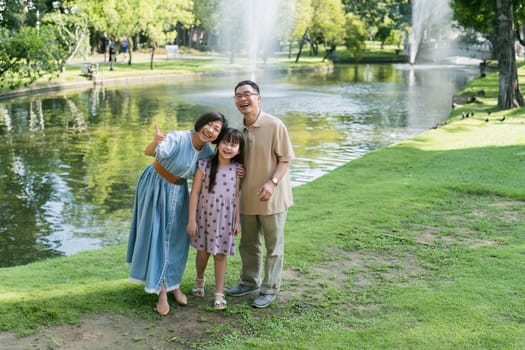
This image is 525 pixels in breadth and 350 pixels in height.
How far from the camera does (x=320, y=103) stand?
2619 cm

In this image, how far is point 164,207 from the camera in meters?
4.61

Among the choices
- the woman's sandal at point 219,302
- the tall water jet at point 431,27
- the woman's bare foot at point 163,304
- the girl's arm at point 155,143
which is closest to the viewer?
the girl's arm at point 155,143

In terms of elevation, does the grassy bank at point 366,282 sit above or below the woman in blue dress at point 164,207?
below

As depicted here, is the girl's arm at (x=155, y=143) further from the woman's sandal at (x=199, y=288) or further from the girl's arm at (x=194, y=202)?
the woman's sandal at (x=199, y=288)

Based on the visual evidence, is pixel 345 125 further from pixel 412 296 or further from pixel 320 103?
pixel 412 296

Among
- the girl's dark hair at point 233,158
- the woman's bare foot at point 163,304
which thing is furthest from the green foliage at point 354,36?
the woman's bare foot at point 163,304

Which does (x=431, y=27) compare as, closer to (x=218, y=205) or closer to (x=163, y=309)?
(x=218, y=205)

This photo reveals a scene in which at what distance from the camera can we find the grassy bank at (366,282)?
14.1 ft

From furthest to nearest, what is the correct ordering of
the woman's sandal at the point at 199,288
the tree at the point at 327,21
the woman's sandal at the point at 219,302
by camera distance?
the tree at the point at 327,21 < the woman's sandal at the point at 199,288 < the woman's sandal at the point at 219,302

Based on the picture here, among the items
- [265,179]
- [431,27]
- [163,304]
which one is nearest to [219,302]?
[163,304]

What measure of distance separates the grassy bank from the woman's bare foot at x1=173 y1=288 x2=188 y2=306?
0.24 ft

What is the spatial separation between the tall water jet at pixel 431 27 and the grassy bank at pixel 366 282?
5291 cm

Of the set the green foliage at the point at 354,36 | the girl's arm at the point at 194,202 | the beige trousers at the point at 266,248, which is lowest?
the beige trousers at the point at 266,248

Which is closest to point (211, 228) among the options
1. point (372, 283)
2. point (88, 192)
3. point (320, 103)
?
point (372, 283)
